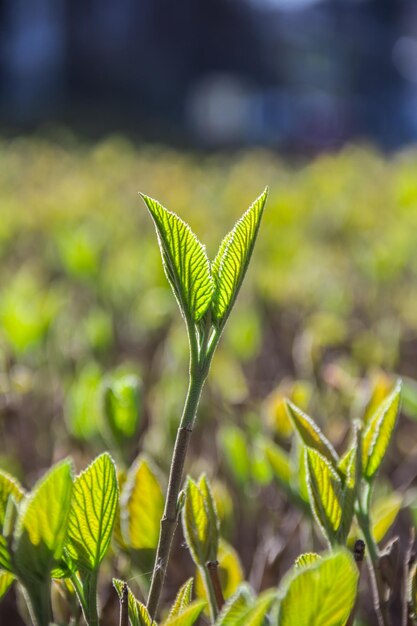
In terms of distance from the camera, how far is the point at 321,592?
20.6 inches

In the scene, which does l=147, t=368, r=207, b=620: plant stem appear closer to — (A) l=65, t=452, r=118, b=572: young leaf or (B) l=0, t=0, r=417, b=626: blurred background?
(A) l=65, t=452, r=118, b=572: young leaf

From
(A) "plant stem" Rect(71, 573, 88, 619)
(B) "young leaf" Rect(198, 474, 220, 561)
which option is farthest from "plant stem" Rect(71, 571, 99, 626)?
(B) "young leaf" Rect(198, 474, 220, 561)

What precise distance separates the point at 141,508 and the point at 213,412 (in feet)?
2.10

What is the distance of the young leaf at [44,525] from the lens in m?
0.55

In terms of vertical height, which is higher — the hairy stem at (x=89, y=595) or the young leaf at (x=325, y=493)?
the young leaf at (x=325, y=493)

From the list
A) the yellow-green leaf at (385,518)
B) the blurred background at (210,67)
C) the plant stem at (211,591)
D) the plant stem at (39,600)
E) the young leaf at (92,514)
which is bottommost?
the plant stem at (211,591)

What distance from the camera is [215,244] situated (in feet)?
6.75

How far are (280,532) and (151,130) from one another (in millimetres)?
10889

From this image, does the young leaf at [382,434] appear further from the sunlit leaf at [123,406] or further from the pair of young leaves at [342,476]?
the sunlit leaf at [123,406]

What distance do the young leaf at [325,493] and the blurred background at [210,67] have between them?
9816 mm

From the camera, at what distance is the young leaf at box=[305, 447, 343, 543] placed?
2.12ft

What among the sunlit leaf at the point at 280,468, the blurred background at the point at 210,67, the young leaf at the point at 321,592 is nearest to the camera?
the young leaf at the point at 321,592

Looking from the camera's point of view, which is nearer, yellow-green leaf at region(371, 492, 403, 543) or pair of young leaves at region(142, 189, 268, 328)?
pair of young leaves at region(142, 189, 268, 328)

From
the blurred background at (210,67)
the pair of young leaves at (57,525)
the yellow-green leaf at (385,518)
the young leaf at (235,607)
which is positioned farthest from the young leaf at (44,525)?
the blurred background at (210,67)
